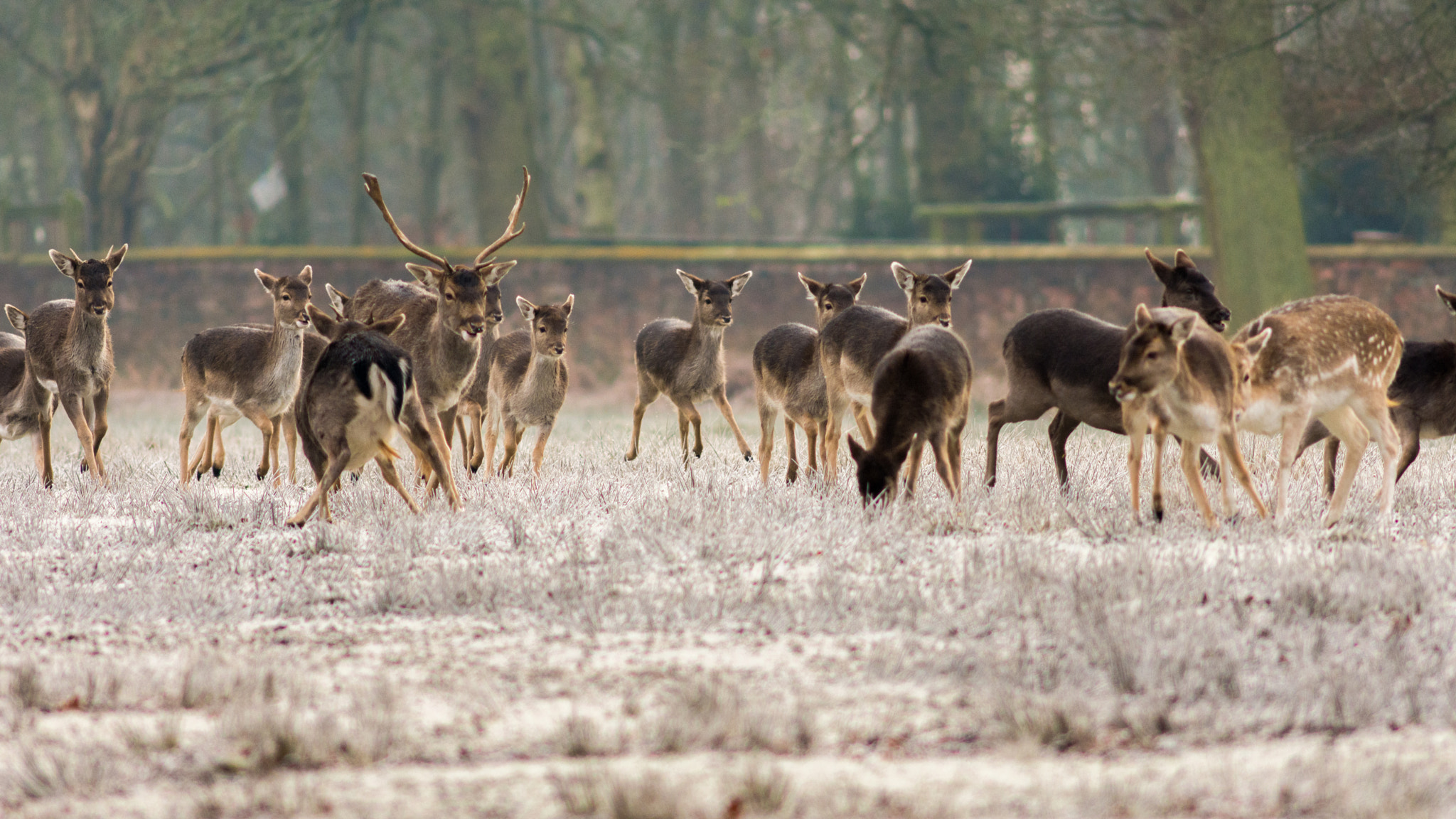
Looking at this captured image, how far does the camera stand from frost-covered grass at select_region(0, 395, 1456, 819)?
4070 mm

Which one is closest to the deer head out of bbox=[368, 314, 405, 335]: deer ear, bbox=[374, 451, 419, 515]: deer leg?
bbox=[368, 314, 405, 335]: deer ear

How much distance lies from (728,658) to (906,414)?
2643mm

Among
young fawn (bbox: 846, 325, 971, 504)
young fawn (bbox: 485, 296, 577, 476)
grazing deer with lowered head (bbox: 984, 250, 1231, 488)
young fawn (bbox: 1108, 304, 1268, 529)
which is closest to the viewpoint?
young fawn (bbox: 1108, 304, 1268, 529)

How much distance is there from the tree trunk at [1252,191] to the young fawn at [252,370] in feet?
37.1

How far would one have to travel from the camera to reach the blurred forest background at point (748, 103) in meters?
16.7

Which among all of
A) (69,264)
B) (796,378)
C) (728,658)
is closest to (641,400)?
(796,378)

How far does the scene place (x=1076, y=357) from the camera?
8383 millimetres

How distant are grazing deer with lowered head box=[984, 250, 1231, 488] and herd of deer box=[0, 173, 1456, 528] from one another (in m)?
0.02

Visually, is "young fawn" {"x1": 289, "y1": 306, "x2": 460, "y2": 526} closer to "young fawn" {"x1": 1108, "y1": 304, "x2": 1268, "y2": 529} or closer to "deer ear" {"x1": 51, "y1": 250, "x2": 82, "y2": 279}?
"deer ear" {"x1": 51, "y1": 250, "x2": 82, "y2": 279}

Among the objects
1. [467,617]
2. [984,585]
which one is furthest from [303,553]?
[984,585]

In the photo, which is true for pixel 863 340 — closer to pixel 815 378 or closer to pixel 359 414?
pixel 815 378

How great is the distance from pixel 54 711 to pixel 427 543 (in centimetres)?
267

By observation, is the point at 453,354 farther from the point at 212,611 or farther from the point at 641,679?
the point at 641,679

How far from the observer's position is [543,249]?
21.7 meters
